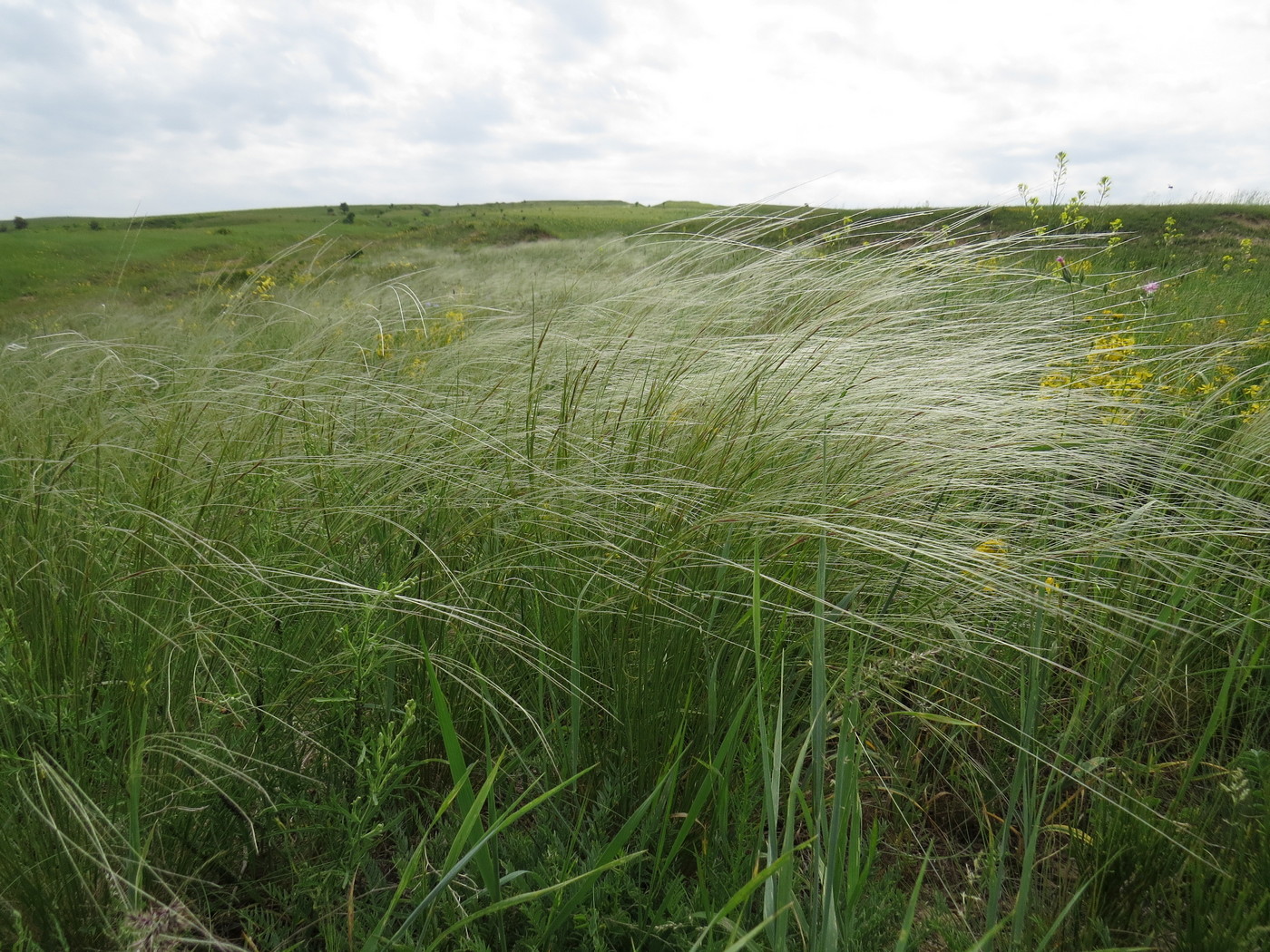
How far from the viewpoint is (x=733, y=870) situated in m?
0.82

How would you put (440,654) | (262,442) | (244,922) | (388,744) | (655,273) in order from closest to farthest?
1. (388,744)
2. (244,922)
3. (440,654)
4. (262,442)
5. (655,273)

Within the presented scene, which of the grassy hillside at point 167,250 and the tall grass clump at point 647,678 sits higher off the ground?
the grassy hillside at point 167,250

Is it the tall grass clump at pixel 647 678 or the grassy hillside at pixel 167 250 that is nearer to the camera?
the tall grass clump at pixel 647 678

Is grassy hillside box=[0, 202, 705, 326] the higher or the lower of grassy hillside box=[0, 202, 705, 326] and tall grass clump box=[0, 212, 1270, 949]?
the higher

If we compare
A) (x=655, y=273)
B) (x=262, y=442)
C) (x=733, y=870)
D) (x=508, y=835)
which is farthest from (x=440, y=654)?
(x=655, y=273)

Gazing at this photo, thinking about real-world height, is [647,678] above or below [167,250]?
below

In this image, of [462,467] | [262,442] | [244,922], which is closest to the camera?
[244,922]

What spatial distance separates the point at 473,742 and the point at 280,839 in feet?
1.02

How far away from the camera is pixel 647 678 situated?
3.58 ft

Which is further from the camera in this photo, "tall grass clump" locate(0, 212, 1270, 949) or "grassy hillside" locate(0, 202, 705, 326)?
"grassy hillside" locate(0, 202, 705, 326)

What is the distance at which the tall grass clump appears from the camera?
0.86 m

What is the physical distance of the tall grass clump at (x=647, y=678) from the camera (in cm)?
86

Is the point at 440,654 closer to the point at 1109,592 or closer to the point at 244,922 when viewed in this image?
the point at 244,922

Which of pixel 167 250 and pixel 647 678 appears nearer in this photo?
pixel 647 678
